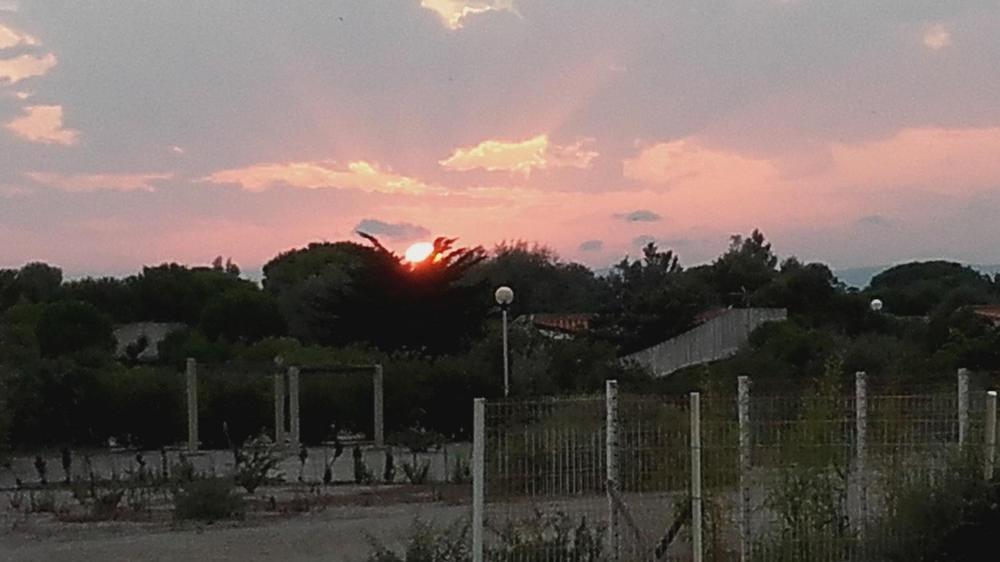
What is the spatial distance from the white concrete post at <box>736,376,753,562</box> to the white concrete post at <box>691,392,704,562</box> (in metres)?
0.42

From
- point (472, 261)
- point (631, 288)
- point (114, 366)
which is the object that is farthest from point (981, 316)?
point (631, 288)

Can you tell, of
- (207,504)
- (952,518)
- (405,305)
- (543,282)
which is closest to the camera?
(952,518)

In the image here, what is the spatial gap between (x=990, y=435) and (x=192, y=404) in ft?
68.8

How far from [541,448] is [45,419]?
21513 millimetres

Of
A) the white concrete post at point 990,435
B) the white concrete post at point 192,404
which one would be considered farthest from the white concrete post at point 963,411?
the white concrete post at point 192,404

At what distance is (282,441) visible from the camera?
31297mm

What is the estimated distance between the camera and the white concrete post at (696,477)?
11.8 metres

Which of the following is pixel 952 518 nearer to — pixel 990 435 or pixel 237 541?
pixel 990 435

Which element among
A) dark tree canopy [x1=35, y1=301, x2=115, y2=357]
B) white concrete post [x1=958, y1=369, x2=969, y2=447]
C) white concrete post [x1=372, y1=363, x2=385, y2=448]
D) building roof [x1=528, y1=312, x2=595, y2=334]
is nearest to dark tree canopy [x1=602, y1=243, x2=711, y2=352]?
building roof [x1=528, y1=312, x2=595, y2=334]

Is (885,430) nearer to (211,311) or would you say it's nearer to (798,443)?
(798,443)

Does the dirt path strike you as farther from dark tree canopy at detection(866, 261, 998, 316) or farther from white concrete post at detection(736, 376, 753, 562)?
dark tree canopy at detection(866, 261, 998, 316)

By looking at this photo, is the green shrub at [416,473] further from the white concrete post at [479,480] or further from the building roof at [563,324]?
the building roof at [563,324]

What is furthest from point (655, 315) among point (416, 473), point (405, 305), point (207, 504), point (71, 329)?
point (207, 504)

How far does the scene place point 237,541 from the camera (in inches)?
639
